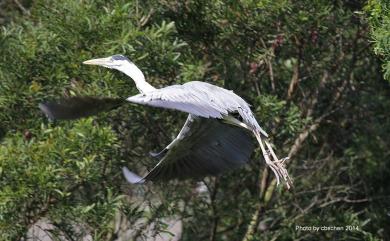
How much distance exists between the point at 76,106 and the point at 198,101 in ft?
2.72

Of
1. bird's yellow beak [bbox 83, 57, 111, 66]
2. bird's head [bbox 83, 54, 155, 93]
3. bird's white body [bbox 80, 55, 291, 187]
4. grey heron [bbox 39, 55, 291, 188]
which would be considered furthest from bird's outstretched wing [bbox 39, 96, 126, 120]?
bird's yellow beak [bbox 83, 57, 111, 66]

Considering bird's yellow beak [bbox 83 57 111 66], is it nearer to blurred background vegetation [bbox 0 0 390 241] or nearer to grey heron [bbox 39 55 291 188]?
grey heron [bbox 39 55 291 188]

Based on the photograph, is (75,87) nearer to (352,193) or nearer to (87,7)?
(87,7)

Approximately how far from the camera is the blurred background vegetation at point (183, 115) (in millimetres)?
6066

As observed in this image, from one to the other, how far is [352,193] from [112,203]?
2.73m

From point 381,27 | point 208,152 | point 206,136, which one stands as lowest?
point 208,152

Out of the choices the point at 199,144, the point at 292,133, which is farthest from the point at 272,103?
the point at 199,144

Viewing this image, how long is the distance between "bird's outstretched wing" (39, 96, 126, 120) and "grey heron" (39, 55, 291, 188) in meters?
0.46

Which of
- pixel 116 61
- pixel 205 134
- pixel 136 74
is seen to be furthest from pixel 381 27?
pixel 116 61

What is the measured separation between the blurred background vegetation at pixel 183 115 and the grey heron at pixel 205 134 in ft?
1.55

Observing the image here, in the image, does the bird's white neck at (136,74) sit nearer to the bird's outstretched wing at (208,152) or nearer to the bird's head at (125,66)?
the bird's head at (125,66)

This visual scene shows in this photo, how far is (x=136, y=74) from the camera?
5.73m

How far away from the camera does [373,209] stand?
26.5ft

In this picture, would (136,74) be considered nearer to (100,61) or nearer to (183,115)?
(100,61)
